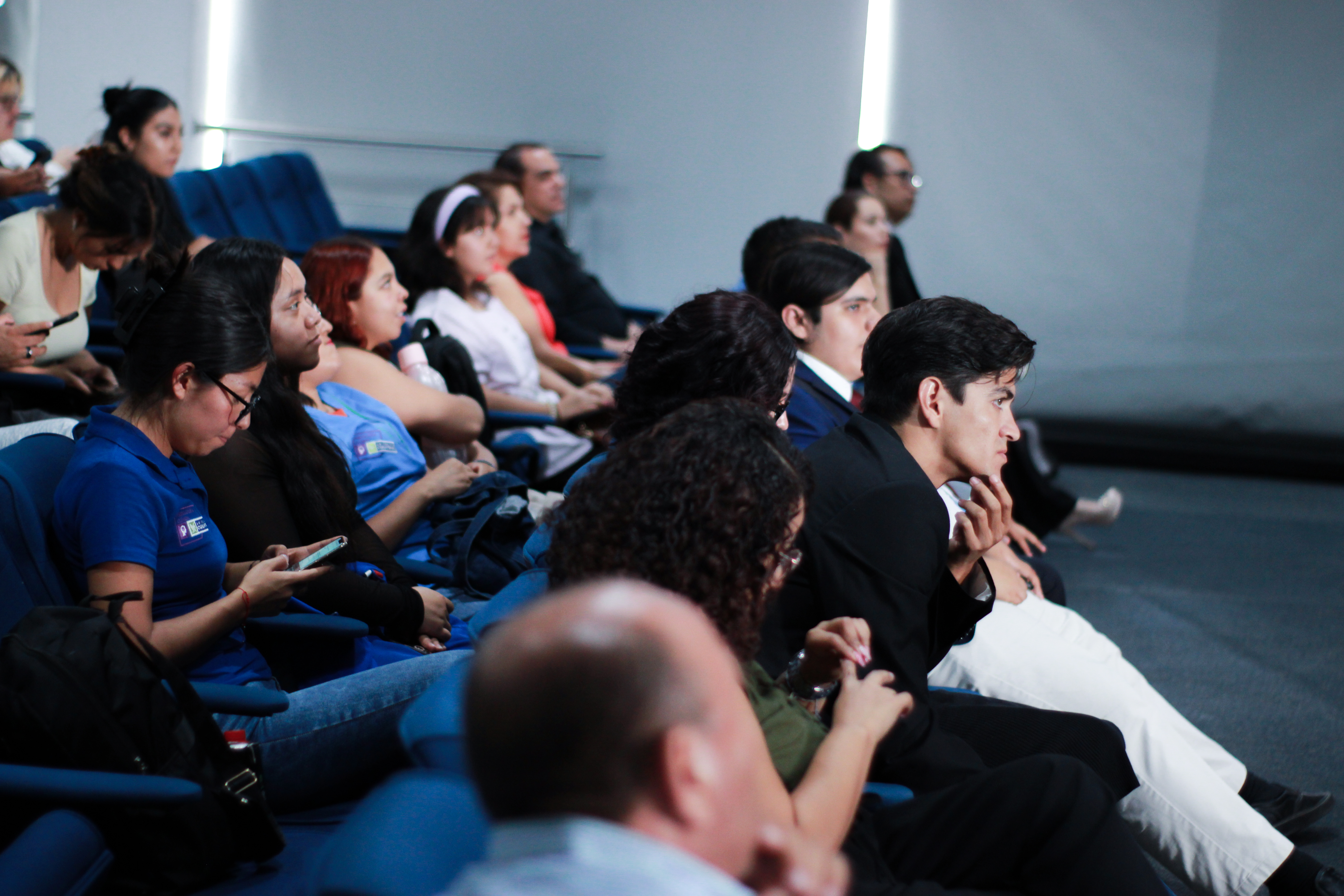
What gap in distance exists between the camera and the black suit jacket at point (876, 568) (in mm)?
1407

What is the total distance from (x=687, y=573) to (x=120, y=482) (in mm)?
826

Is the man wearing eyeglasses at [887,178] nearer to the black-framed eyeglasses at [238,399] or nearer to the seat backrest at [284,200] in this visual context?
the seat backrest at [284,200]

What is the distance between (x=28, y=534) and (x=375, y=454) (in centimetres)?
97

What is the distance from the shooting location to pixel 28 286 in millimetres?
2879

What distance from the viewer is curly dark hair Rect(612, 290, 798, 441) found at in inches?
64.9

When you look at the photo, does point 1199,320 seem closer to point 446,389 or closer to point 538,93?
point 538,93

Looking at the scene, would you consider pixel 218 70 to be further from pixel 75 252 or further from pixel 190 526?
pixel 190 526

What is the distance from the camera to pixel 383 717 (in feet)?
5.00

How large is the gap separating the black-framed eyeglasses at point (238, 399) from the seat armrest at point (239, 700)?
16.6 inches

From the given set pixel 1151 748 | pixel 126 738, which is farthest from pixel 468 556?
pixel 1151 748

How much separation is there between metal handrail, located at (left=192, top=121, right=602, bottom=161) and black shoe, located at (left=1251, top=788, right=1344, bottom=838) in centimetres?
500

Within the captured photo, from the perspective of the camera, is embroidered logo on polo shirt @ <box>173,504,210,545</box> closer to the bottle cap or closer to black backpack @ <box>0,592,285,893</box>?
black backpack @ <box>0,592,285,893</box>

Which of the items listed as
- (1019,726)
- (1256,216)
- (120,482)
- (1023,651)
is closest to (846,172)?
(1256,216)

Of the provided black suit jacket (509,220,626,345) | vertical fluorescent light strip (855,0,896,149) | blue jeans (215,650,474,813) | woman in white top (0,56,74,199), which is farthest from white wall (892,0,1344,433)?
blue jeans (215,650,474,813)
